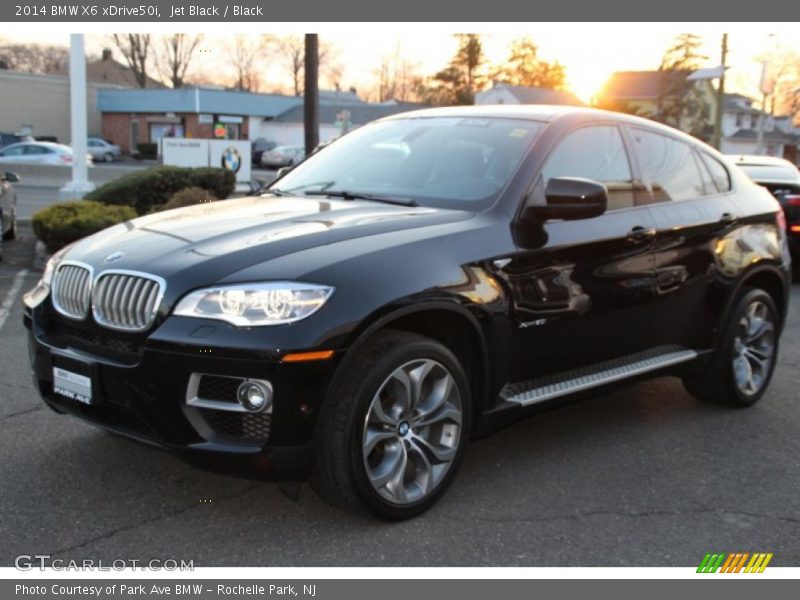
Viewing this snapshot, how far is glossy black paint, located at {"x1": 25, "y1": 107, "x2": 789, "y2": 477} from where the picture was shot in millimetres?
3105

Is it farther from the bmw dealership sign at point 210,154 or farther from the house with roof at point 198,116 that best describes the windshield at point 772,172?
the house with roof at point 198,116

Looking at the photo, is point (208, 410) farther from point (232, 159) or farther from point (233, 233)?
point (232, 159)

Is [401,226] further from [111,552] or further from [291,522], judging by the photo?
[111,552]

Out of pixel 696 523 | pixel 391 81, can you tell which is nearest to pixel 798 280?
pixel 696 523

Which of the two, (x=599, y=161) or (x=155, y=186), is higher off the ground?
(x=599, y=161)

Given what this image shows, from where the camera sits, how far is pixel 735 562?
3307 millimetres

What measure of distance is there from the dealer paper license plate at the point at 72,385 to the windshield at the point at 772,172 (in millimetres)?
10185

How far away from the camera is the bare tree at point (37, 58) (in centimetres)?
7356

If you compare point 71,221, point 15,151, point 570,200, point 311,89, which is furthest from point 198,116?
point 570,200

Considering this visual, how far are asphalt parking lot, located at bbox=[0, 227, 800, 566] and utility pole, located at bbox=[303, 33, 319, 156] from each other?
701 centimetres

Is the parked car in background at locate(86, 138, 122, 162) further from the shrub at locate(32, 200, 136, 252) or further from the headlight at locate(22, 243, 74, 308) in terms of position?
the headlight at locate(22, 243, 74, 308)

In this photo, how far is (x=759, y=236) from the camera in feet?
17.6

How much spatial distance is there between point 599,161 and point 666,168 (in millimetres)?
628

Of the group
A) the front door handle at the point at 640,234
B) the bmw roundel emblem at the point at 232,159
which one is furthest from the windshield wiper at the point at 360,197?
the bmw roundel emblem at the point at 232,159
